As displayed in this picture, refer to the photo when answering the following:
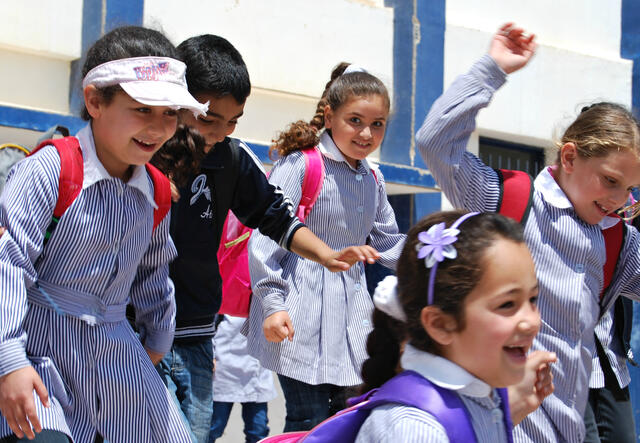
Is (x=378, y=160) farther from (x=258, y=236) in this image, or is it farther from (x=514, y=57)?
(x=514, y=57)

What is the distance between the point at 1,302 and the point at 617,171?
2.01 m

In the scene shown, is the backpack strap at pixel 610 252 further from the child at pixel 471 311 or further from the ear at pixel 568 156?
the child at pixel 471 311

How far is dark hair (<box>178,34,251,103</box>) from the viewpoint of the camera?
3.53 m

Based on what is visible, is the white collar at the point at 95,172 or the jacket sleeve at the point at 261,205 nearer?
the white collar at the point at 95,172

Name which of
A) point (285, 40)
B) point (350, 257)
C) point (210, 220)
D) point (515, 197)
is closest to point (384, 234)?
point (210, 220)

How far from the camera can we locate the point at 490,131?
28.2 ft

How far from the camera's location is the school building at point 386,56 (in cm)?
616

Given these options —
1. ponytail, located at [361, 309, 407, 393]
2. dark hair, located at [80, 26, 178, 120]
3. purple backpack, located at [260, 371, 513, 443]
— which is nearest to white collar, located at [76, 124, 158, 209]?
dark hair, located at [80, 26, 178, 120]

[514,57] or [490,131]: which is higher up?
[514,57]

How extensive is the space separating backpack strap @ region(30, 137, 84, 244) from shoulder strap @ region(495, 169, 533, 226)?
1390mm

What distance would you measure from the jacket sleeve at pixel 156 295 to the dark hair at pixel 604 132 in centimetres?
142

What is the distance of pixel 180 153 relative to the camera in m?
3.33

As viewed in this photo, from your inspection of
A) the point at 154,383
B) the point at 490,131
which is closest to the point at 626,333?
the point at 154,383

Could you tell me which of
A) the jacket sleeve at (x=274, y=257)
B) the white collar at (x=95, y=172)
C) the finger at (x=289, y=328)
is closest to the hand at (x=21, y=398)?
the white collar at (x=95, y=172)
